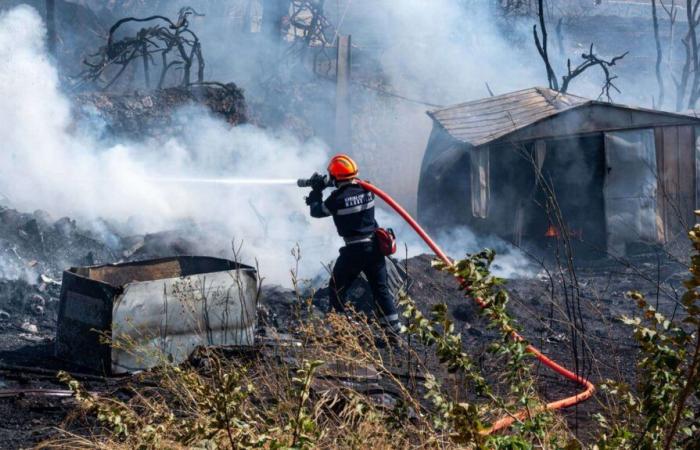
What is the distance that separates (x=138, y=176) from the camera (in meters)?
11.9

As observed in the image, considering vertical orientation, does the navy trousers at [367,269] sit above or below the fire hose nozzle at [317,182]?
below

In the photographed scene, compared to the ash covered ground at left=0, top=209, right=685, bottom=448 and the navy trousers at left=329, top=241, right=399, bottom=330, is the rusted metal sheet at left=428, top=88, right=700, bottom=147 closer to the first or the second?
the ash covered ground at left=0, top=209, right=685, bottom=448

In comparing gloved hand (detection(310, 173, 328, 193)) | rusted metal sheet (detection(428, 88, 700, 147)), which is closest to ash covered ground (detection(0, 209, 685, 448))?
gloved hand (detection(310, 173, 328, 193))

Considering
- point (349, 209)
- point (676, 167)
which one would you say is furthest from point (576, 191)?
point (349, 209)

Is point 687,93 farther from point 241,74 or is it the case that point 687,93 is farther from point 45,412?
point 45,412

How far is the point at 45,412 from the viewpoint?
534cm

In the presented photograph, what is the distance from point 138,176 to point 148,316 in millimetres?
6059

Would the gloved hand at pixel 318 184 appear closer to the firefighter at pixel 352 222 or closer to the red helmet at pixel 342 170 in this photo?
the firefighter at pixel 352 222

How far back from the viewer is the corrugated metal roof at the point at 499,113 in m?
12.3

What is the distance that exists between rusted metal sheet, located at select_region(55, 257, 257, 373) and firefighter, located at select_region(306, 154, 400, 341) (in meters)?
1.16

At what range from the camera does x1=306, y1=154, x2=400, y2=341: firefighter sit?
7.50 metres

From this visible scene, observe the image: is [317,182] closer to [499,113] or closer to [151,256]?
[151,256]

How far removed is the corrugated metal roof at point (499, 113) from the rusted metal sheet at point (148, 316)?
6616 millimetres

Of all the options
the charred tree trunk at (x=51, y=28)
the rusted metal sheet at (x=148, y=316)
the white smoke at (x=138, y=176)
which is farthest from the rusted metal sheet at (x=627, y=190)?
the charred tree trunk at (x=51, y=28)
